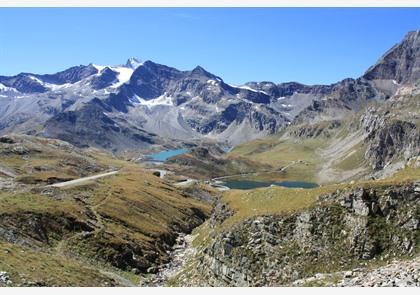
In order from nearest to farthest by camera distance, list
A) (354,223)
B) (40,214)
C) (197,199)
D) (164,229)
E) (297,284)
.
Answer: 1. (297,284)
2. (354,223)
3. (40,214)
4. (164,229)
5. (197,199)

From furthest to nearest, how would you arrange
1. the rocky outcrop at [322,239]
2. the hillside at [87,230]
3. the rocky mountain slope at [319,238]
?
the hillside at [87,230], the rocky outcrop at [322,239], the rocky mountain slope at [319,238]

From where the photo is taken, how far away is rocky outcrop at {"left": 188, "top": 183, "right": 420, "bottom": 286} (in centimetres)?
5462

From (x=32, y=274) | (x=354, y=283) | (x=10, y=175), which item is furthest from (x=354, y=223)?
(x=10, y=175)

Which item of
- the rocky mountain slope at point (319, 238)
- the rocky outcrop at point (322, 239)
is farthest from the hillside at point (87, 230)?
the rocky outcrop at point (322, 239)

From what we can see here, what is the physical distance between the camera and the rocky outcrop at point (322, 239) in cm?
5462

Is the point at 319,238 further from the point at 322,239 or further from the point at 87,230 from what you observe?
the point at 87,230

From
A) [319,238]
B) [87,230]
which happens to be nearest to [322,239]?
[319,238]

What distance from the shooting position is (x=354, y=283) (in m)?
41.9

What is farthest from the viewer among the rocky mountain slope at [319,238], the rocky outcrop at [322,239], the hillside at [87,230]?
the hillside at [87,230]

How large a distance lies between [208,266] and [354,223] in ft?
70.2

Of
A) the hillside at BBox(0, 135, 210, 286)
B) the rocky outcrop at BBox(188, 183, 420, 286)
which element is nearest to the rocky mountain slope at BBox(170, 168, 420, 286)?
the rocky outcrop at BBox(188, 183, 420, 286)

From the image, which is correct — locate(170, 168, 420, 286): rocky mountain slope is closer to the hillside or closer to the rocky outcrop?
the rocky outcrop

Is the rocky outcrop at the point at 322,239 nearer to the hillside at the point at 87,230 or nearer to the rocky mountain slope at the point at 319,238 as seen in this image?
the rocky mountain slope at the point at 319,238

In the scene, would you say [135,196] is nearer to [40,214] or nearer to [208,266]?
[40,214]
